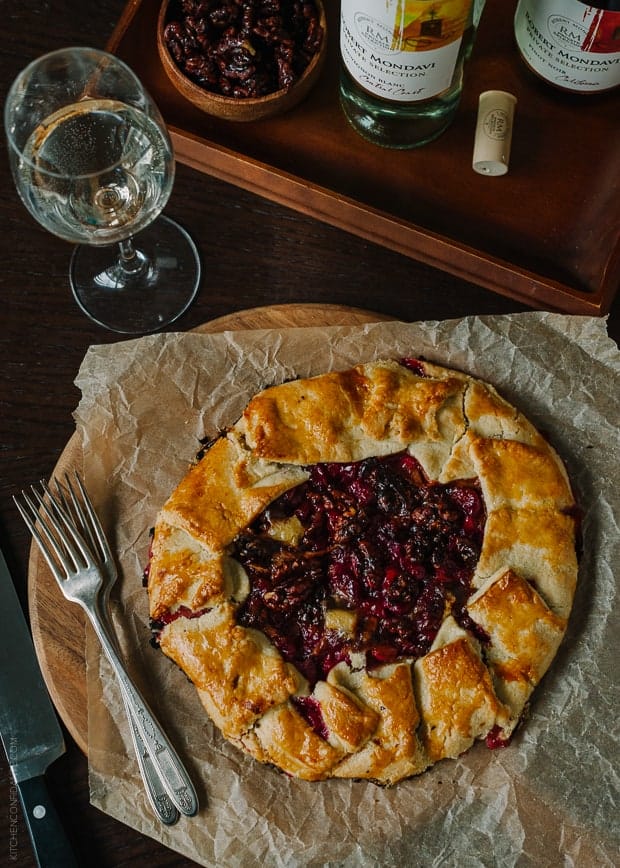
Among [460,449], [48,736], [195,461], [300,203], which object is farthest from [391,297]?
[48,736]

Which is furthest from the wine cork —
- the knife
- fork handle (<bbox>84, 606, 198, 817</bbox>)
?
the knife

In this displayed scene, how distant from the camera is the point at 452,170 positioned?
3.14 metres

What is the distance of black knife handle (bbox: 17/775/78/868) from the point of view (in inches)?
109

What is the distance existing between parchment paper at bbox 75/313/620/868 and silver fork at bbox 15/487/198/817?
0.06m

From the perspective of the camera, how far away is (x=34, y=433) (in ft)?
10.2

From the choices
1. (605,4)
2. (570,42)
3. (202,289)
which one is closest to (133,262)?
(202,289)

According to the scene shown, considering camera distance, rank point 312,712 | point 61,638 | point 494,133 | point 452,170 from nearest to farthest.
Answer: point 312,712
point 61,638
point 494,133
point 452,170

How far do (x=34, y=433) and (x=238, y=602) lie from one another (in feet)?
3.11

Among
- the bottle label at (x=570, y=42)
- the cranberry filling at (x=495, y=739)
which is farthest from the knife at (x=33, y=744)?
the bottle label at (x=570, y=42)

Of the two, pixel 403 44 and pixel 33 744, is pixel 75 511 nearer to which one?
pixel 33 744

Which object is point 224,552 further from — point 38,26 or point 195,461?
point 38,26

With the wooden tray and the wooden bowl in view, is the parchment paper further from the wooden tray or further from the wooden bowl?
the wooden bowl

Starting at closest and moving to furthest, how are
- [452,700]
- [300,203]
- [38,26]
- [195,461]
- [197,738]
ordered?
1. [452,700]
2. [197,738]
3. [195,461]
4. [300,203]
5. [38,26]

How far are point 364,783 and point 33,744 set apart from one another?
994mm
